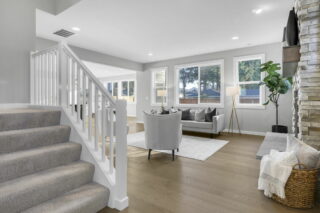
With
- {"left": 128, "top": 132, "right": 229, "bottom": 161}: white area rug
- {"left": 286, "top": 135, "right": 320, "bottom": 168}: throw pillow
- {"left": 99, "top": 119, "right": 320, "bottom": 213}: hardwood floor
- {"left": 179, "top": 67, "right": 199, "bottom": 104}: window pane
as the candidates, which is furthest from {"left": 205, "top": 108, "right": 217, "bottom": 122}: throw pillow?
{"left": 286, "top": 135, "right": 320, "bottom": 168}: throw pillow

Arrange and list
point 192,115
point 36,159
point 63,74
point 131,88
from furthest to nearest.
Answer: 1. point 131,88
2. point 192,115
3. point 63,74
4. point 36,159

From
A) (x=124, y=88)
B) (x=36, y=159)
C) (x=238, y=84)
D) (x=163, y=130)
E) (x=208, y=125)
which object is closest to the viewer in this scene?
(x=36, y=159)

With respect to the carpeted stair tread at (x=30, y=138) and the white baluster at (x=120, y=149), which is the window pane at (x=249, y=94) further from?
the carpeted stair tread at (x=30, y=138)

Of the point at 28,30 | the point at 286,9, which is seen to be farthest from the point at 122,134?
the point at 286,9

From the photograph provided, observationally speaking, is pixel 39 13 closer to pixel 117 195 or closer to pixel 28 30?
pixel 28 30

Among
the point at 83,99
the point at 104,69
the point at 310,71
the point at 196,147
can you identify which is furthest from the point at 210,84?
the point at 83,99

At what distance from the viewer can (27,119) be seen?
2014mm

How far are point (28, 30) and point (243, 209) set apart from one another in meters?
4.33

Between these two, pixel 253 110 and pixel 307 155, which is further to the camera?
pixel 253 110

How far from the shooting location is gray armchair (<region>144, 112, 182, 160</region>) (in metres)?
3.11

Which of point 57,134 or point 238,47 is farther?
point 238,47

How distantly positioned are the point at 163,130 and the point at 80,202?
183cm

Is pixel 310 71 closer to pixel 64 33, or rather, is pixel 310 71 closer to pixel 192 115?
pixel 192 115

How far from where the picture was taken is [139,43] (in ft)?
16.8
